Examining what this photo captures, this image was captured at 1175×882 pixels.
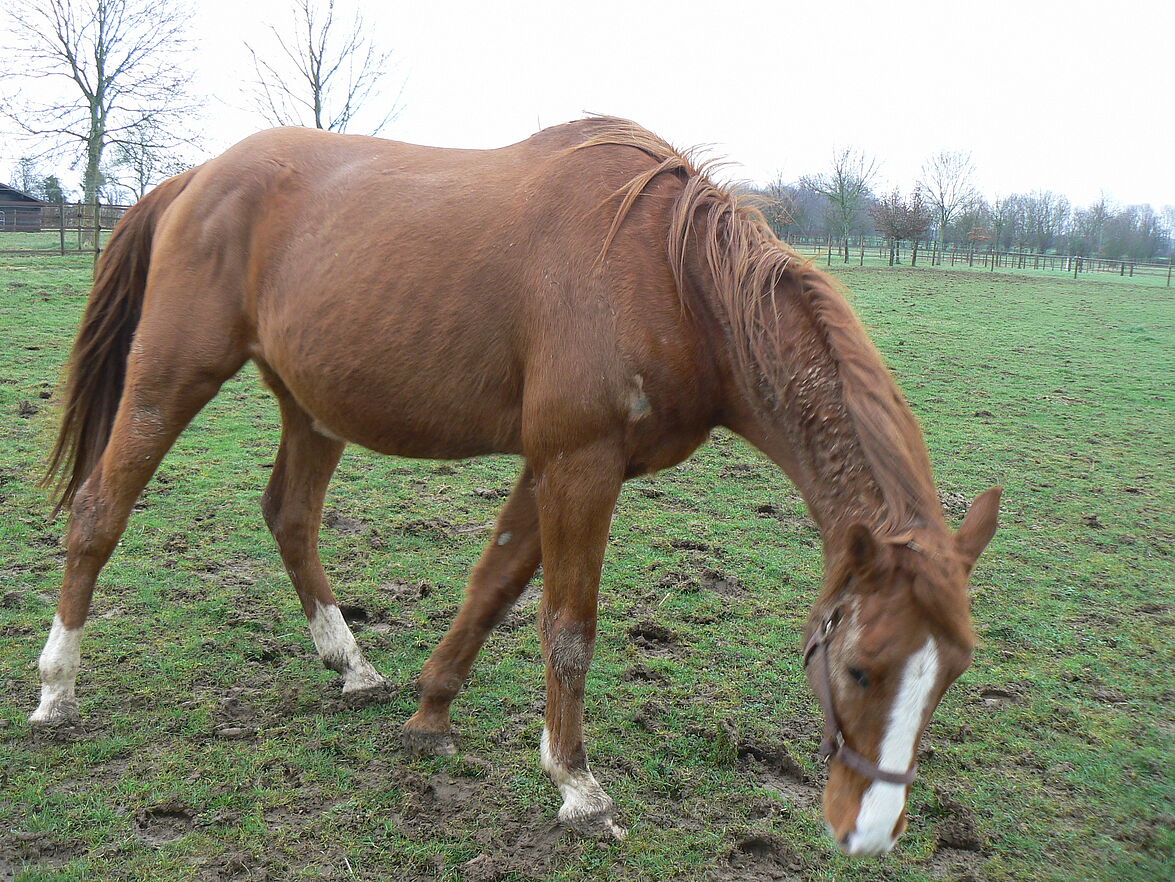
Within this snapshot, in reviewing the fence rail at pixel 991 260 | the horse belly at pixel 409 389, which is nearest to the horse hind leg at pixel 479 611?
the horse belly at pixel 409 389

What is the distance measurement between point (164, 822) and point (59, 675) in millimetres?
859

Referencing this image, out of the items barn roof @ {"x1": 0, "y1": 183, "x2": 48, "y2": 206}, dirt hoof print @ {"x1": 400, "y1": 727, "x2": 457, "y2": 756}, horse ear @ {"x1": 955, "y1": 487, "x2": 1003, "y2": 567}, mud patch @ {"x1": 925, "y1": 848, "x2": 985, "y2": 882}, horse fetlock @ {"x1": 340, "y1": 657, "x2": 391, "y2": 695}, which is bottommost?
mud patch @ {"x1": 925, "y1": 848, "x2": 985, "y2": 882}

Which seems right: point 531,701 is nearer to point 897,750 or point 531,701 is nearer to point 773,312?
point 897,750

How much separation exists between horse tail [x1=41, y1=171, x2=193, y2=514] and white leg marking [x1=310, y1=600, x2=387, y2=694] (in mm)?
1241

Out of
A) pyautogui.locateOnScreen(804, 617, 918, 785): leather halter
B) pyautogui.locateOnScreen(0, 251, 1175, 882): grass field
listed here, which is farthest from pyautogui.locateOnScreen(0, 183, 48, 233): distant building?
pyautogui.locateOnScreen(804, 617, 918, 785): leather halter

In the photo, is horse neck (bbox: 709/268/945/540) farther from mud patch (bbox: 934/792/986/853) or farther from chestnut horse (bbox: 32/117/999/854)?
mud patch (bbox: 934/792/986/853)

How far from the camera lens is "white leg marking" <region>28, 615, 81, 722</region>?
118 inches

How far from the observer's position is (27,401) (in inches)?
277

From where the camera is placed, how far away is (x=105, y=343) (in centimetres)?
366

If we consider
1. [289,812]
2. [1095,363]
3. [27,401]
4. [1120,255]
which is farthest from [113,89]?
[1120,255]

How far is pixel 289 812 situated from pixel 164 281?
2.08 m

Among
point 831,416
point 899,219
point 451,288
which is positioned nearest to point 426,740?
point 451,288

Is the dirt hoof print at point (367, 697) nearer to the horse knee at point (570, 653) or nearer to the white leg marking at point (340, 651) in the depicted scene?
the white leg marking at point (340, 651)

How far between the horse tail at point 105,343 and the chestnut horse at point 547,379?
16 mm
